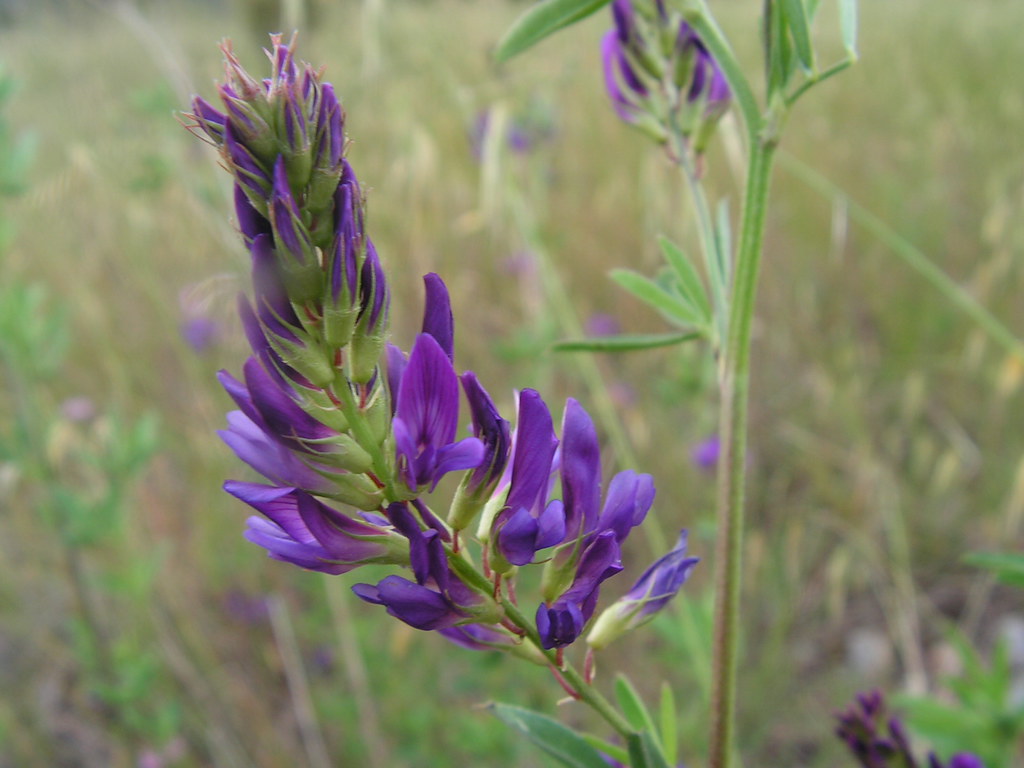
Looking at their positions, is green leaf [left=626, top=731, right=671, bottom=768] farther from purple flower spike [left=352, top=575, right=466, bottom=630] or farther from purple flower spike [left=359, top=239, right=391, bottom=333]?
purple flower spike [left=359, top=239, right=391, bottom=333]

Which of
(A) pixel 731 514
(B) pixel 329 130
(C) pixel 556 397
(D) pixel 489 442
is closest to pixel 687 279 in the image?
(A) pixel 731 514

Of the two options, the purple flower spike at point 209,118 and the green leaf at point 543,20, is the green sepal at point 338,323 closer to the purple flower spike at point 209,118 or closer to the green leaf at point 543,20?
the purple flower spike at point 209,118

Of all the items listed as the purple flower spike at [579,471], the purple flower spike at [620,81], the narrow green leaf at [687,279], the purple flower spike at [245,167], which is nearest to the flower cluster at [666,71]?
the purple flower spike at [620,81]

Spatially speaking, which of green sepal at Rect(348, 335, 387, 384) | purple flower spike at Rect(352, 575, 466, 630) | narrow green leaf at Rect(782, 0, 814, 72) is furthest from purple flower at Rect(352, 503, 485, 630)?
narrow green leaf at Rect(782, 0, 814, 72)

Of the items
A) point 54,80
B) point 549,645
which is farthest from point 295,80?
point 54,80

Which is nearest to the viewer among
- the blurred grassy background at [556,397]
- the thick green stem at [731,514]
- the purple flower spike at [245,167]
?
the purple flower spike at [245,167]

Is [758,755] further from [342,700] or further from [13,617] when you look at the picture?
[13,617]
